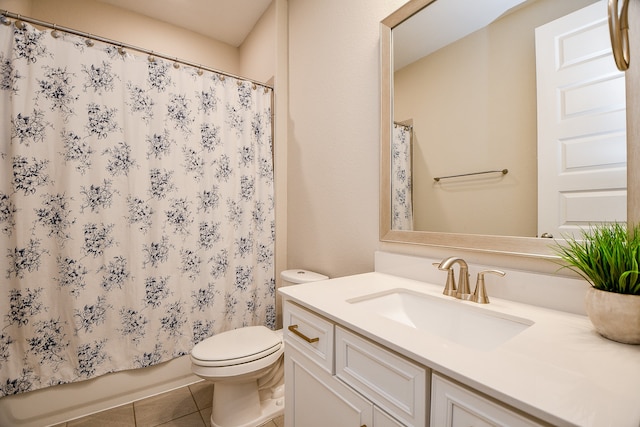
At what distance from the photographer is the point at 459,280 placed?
952 millimetres

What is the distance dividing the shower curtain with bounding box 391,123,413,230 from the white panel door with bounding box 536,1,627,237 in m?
0.49

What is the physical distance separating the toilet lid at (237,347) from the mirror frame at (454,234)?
Answer: 82 centimetres

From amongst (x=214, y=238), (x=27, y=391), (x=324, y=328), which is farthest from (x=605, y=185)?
(x=27, y=391)

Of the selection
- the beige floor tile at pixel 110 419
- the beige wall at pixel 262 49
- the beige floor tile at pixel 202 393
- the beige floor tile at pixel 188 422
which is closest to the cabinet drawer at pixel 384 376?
the beige floor tile at pixel 188 422

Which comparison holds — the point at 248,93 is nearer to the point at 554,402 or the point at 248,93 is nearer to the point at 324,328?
the point at 324,328

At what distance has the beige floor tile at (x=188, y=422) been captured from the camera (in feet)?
4.83

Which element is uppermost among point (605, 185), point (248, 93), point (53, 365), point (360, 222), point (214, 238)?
point (248, 93)

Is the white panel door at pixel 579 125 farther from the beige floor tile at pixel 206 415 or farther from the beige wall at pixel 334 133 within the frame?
the beige floor tile at pixel 206 415

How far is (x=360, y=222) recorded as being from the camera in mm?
1517

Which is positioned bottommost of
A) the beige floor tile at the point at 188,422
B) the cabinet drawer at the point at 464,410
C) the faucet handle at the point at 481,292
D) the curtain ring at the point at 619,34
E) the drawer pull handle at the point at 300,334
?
the beige floor tile at the point at 188,422

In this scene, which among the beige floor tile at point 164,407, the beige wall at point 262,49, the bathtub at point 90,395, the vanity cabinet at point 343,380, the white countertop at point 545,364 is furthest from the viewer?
the beige wall at point 262,49

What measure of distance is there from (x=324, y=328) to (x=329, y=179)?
1.06 meters

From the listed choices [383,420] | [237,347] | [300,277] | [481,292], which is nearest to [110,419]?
[237,347]

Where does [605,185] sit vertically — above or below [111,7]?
below
